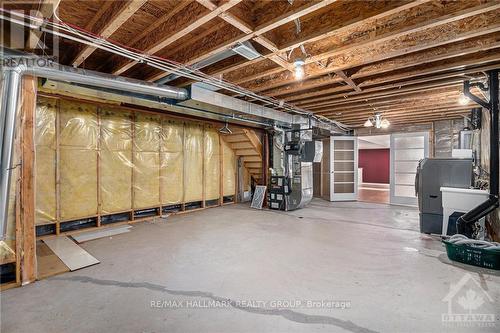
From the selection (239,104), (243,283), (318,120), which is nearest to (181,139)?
(239,104)

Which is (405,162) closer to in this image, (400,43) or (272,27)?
(400,43)

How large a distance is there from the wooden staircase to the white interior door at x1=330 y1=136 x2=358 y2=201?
2.49 meters

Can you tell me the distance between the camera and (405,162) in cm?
643

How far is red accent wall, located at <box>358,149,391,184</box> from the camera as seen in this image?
34.7 ft

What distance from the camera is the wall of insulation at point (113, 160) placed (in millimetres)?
3523

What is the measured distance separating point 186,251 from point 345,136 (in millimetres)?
6145

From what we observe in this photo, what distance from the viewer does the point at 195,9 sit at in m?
1.78

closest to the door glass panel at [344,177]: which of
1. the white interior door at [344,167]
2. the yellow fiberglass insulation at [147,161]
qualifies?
the white interior door at [344,167]

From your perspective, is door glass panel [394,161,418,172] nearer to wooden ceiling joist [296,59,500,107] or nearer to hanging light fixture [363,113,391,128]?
hanging light fixture [363,113,391,128]

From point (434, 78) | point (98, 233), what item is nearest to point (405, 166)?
point (434, 78)

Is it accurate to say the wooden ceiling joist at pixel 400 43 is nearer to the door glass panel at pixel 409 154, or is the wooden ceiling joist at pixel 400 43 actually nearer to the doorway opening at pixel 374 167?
the door glass panel at pixel 409 154

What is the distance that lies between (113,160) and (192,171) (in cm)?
169

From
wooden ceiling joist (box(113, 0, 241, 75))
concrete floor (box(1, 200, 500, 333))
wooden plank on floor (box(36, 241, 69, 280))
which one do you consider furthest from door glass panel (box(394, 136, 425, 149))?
wooden plank on floor (box(36, 241, 69, 280))
